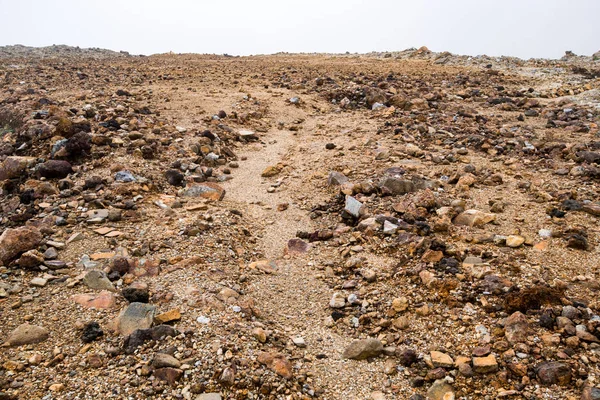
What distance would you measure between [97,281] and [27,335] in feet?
2.47

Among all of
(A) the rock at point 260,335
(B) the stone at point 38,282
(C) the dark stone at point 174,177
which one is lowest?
(A) the rock at point 260,335

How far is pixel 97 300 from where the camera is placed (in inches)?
138

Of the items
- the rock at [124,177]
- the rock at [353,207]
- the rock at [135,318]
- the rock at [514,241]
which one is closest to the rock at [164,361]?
the rock at [135,318]

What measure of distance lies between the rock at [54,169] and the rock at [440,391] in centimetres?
574

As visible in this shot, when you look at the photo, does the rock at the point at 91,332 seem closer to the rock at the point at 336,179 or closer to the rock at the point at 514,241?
the rock at the point at 336,179

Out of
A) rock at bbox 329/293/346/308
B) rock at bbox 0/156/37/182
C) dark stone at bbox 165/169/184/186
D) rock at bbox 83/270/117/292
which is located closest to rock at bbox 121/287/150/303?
rock at bbox 83/270/117/292

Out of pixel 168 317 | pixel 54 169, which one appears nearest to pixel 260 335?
pixel 168 317

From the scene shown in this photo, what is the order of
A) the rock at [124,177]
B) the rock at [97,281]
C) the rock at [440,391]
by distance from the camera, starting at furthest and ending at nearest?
the rock at [124,177] → the rock at [97,281] → the rock at [440,391]

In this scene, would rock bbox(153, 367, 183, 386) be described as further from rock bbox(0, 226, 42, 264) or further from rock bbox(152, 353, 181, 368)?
rock bbox(0, 226, 42, 264)

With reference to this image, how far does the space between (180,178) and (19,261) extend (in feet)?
8.90

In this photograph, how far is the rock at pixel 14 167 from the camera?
19.8 feet

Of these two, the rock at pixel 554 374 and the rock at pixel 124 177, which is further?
the rock at pixel 124 177

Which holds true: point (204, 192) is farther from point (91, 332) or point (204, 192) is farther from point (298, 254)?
point (91, 332)

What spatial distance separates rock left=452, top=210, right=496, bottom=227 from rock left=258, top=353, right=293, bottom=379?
291 cm
